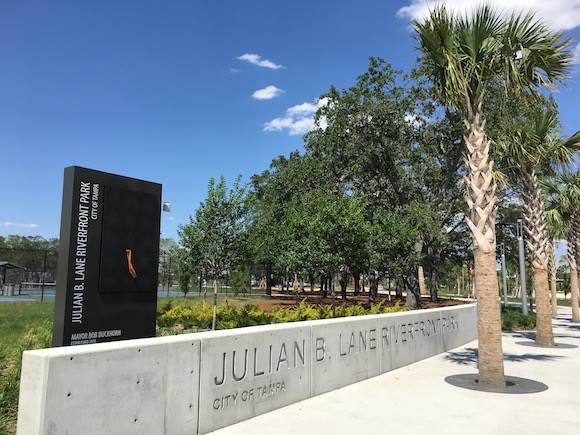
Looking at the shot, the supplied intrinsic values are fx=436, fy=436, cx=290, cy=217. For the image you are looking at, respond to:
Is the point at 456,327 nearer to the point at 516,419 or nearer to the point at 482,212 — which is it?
the point at 482,212

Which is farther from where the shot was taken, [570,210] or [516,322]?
[570,210]

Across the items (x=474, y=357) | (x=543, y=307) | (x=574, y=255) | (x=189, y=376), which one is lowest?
(x=474, y=357)

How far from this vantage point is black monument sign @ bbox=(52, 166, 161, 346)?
655 centimetres

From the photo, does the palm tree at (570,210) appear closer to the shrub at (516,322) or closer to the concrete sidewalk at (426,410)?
the shrub at (516,322)

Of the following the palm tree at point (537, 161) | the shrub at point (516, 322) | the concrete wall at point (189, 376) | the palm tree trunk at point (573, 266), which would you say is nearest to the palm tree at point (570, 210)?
the palm tree trunk at point (573, 266)

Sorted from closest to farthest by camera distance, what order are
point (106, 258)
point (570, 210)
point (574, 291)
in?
point (106, 258)
point (570, 210)
point (574, 291)

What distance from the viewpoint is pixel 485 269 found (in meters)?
7.81

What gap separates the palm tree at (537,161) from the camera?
12039 mm

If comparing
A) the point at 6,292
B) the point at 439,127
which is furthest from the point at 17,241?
the point at 439,127

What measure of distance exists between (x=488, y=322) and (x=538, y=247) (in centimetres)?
591

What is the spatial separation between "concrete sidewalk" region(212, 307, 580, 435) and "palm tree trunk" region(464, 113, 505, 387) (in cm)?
69

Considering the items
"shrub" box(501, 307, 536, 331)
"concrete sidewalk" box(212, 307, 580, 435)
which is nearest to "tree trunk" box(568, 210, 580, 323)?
"shrub" box(501, 307, 536, 331)

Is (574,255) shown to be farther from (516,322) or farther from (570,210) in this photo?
(516,322)

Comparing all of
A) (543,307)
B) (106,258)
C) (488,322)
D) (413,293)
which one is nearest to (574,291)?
(413,293)
